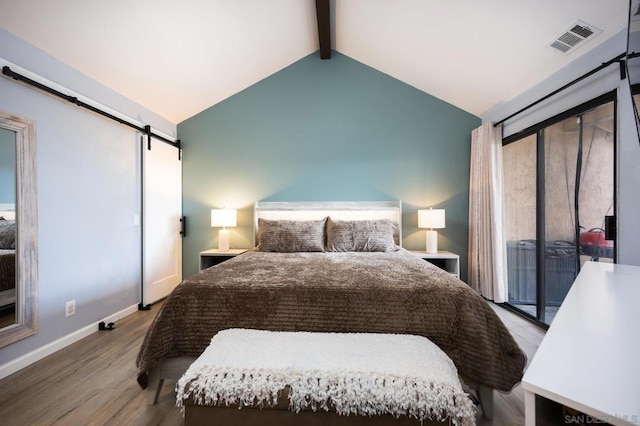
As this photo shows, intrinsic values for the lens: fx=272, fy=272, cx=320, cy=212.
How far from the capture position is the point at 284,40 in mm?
3141

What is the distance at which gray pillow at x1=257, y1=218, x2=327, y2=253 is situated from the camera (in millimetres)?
2938

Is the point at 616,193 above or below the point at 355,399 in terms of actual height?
above

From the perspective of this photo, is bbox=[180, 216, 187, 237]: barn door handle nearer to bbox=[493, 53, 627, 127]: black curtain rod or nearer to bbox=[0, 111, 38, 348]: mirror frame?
bbox=[0, 111, 38, 348]: mirror frame

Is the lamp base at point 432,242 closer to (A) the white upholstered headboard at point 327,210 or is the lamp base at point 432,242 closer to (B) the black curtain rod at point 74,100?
(A) the white upholstered headboard at point 327,210

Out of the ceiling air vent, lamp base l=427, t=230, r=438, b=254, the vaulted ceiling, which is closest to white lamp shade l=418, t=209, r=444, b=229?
lamp base l=427, t=230, r=438, b=254

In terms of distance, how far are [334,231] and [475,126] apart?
2314 mm

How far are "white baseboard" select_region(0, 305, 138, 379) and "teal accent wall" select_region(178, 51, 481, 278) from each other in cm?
130

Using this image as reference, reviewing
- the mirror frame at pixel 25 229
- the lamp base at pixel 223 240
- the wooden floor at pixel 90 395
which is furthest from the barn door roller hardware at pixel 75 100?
the wooden floor at pixel 90 395

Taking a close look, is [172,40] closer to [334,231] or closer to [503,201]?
[334,231]

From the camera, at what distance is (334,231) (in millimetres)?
3082

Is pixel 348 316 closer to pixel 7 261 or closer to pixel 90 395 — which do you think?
pixel 90 395

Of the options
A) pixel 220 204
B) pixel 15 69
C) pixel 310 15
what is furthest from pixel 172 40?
pixel 220 204

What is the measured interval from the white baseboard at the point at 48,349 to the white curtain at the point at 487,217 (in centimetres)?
390

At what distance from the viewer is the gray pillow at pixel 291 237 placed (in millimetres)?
2938
